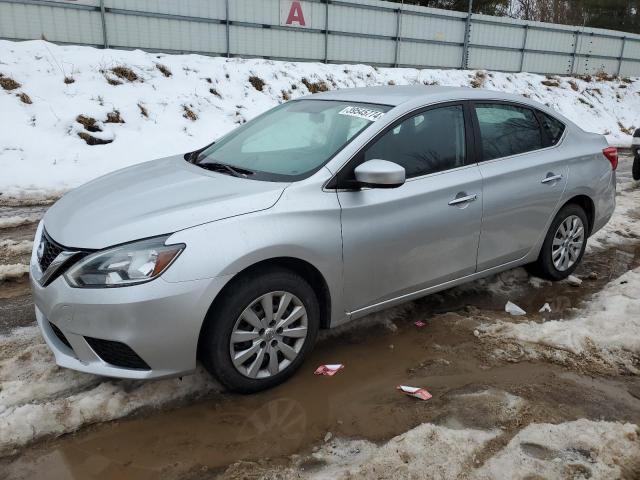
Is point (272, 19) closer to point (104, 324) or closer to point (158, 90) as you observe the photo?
point (158, 90)

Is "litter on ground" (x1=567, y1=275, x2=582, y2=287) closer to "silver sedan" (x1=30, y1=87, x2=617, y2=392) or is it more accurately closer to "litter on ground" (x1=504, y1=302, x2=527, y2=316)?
"silver sedan" (x1=30, y1=87, x2=617, y2=392)

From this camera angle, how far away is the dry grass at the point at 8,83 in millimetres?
9422

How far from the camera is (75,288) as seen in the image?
2633mm

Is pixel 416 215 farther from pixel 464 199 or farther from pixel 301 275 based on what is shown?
pixel 301 275

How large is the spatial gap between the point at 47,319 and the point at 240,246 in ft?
3.65

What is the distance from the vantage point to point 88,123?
9188 mm

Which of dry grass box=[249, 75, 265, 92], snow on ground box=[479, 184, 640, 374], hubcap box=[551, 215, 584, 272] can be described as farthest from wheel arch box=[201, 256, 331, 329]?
dry grass box=[249, 75, 265, 92]

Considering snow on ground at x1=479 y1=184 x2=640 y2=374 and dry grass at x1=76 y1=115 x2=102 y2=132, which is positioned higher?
dry grass at x1=76 y1=115 x2=102 y2=132

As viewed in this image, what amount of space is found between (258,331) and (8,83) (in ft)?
29.3

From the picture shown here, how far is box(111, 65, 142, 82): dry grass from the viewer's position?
35.5ft

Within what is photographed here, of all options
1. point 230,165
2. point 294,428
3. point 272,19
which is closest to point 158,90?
point 272,19

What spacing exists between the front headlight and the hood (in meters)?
0.05

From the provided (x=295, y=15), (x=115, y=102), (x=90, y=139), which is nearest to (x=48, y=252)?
(x=90, y=139)

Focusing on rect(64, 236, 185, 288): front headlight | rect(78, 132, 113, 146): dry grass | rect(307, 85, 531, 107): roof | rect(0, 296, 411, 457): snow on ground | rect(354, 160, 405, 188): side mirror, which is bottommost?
rect(0, 296, 411, 457): snow on ground
